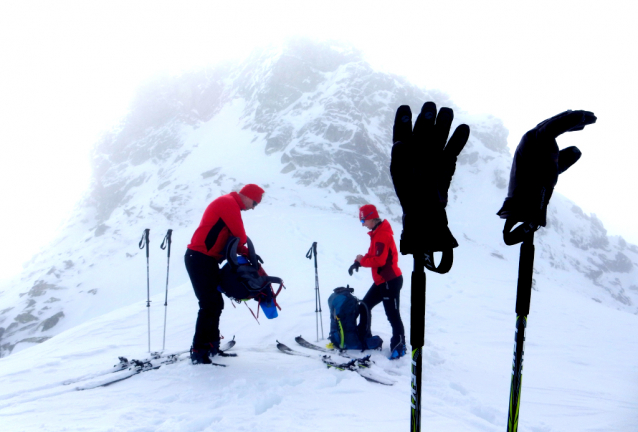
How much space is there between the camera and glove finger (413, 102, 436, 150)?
5.75ft

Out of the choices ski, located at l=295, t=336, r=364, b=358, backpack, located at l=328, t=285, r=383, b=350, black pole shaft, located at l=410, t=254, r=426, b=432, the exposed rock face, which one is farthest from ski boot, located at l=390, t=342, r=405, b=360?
the exposed rock face

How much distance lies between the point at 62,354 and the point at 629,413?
24.3 feet

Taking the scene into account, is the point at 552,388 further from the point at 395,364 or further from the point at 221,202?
the point at 221,202

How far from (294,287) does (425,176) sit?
925cm

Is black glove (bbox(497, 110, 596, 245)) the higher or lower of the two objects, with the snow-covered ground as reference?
higher

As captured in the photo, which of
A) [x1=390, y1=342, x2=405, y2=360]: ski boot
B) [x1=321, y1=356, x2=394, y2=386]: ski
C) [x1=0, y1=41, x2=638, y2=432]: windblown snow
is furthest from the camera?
[x1=390, y1=342, x2=405, y2=360]: ski boot

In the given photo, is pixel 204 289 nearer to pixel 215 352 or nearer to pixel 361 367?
pixel 215 352

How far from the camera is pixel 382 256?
17.3ft

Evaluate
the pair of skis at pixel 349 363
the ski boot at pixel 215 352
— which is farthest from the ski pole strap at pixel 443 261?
the ski boot at pixel 215 352

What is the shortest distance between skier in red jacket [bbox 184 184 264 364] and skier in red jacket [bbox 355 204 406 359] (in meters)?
1.94

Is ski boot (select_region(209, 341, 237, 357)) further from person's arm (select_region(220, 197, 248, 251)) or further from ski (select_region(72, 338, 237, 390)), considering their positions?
person's arm (select_region(220, 197, 248, 251))

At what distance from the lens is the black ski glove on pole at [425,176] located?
1775mm

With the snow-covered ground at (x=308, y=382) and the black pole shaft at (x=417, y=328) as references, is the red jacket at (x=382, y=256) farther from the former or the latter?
the black pole shaft at (x=417, y=328)

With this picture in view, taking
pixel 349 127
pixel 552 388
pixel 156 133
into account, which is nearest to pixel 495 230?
pixel 349 127
